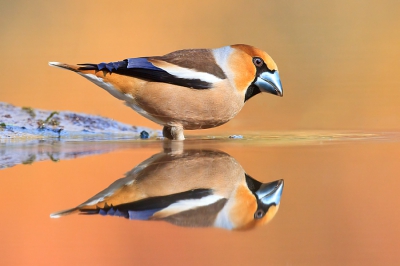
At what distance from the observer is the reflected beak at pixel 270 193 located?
1.90 meters

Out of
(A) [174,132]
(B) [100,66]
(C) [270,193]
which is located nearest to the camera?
(C) [270,193]

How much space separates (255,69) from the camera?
394 centimetres

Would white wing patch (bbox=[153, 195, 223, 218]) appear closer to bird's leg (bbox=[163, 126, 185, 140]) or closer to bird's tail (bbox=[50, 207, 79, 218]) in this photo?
bird's tail (bbox=[50, 207, 79, 218])

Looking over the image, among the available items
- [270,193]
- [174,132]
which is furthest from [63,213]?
[174,132]

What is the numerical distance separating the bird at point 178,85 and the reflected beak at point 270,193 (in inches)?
63.0

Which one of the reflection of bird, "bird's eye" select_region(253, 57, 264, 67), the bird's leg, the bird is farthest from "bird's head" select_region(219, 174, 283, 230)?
"bird's eye" select_region(253, 57, 264, 67)

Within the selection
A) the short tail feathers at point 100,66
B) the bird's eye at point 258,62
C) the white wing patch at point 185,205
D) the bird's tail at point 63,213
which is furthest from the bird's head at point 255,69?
the bird's tail at point 63,213

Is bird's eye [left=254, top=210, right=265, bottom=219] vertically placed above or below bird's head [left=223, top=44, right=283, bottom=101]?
below

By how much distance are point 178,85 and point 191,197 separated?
1926 millimetres

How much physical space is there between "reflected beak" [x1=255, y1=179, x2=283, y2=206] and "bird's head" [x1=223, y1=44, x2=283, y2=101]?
70.4 inches

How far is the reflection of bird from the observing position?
5.55 ft

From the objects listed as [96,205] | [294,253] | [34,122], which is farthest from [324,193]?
[34,122]

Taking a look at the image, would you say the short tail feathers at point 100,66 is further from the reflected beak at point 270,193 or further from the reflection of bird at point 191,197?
the reflected beak at point 270,193

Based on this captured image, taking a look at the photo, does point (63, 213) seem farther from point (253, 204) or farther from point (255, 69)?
point (255, 69)
